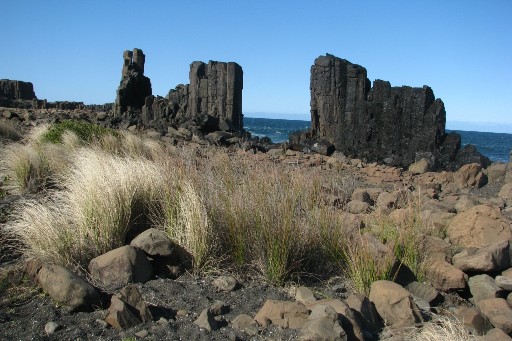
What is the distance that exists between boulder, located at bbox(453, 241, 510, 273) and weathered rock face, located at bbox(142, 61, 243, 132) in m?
19.0

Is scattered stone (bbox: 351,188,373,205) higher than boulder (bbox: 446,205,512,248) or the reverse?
the reverse

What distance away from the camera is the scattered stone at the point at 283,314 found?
416cm

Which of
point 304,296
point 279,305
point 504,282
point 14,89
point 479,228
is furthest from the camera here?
point 14,89

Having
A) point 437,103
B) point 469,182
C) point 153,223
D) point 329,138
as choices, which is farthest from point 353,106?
point 153,223

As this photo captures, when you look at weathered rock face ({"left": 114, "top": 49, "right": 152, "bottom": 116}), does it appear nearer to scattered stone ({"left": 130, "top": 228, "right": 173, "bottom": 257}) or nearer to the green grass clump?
the green grass clump

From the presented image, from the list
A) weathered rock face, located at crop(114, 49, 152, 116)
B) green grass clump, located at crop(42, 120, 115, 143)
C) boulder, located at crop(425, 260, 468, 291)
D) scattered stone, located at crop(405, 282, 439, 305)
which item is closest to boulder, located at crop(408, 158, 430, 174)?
green grass clump, located at crop(42, 120, 115, 143)

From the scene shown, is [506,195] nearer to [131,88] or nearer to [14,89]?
[131,88]

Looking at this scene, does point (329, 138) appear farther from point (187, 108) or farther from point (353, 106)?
point (187, 108)

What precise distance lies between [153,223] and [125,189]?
20.3 inches

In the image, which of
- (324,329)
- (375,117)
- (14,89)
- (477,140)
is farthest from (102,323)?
(477,140)

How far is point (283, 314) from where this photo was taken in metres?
4.24

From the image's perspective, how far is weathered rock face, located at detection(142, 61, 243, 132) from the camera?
2506 cm

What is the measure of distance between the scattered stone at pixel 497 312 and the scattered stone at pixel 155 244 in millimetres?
2897

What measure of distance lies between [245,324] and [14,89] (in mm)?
66225
